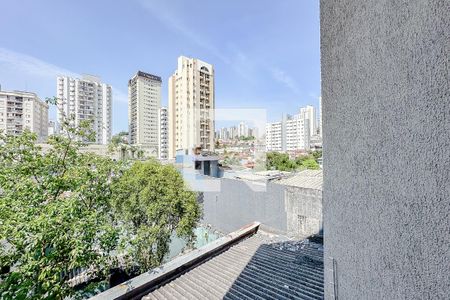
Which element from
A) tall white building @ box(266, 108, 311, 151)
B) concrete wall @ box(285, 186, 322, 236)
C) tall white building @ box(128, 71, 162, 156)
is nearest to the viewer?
concrete wall @ box(285, 186, 322, 236)

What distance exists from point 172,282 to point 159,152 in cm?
3827

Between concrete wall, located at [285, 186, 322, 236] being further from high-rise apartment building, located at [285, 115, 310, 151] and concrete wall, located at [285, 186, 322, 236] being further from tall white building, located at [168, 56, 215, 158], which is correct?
high-rise apartment building, located at [285, 115, 310, 151]

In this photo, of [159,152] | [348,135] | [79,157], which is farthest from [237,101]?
[159,152]

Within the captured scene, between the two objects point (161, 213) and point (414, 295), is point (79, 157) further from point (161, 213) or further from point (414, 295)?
point (414, 295)

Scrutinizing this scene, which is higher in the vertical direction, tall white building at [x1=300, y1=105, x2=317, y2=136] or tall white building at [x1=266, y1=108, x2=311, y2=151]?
tall white building at [x1=300, y1=105, x2=317, y2=136]

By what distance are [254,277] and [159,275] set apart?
144 cm

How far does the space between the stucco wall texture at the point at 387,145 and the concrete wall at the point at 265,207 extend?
5139mm

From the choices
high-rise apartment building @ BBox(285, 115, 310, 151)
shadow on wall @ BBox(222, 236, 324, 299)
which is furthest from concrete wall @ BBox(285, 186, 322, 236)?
high-rise apartment building @ BBox(285, 115, 310, 151)

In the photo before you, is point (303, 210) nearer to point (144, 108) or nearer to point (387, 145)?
point (387, 145)

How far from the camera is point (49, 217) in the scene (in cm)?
318

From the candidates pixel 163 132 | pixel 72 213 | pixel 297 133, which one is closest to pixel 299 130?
pixel 297 133

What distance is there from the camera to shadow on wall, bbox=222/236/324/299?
3059 mm

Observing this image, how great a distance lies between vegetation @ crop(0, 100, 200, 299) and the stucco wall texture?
3.53m

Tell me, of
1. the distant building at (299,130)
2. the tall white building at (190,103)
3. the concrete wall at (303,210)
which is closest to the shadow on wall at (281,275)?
the concrete wall at (303,210)
